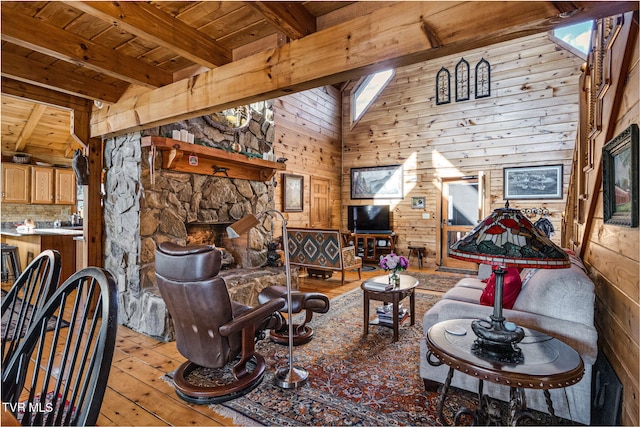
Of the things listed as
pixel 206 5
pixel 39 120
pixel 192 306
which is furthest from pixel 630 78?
pixel 39 120

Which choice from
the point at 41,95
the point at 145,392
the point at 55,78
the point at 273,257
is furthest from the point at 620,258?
the point at 41,95

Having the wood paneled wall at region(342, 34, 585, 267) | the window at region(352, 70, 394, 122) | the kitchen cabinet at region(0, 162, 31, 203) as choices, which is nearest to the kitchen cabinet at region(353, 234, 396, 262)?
the wood paneled wall at region(342, 34, 585, 267)

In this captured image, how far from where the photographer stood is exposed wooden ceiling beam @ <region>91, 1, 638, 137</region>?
1.45 meters

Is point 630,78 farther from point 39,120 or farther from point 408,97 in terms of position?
point 39,120

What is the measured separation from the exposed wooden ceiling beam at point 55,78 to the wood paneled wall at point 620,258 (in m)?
4.05

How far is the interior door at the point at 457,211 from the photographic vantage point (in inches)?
267

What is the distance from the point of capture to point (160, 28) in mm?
2104

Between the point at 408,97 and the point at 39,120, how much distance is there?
7.28 meters

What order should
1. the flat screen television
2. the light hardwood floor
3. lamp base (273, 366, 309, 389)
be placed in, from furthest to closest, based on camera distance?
the flat screen television < lamp base (273, 366, 309, 389) < the light hardwood floor

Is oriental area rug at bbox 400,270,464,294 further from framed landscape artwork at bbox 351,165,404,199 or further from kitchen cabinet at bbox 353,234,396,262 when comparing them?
framed landscape artwork at bbox 351,165,404,199

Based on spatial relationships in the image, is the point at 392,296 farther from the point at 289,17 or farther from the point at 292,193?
the point at 292,193

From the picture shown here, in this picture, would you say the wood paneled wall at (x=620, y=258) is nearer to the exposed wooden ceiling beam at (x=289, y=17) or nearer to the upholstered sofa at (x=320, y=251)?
the exposed wooden ceiling beam at (x=289, y=17)

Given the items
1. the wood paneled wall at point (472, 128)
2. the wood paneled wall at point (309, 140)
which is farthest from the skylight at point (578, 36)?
the wood paneled wall at point (309, 140)

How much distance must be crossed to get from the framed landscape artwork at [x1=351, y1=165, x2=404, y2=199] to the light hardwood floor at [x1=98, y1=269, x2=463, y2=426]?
583cm
